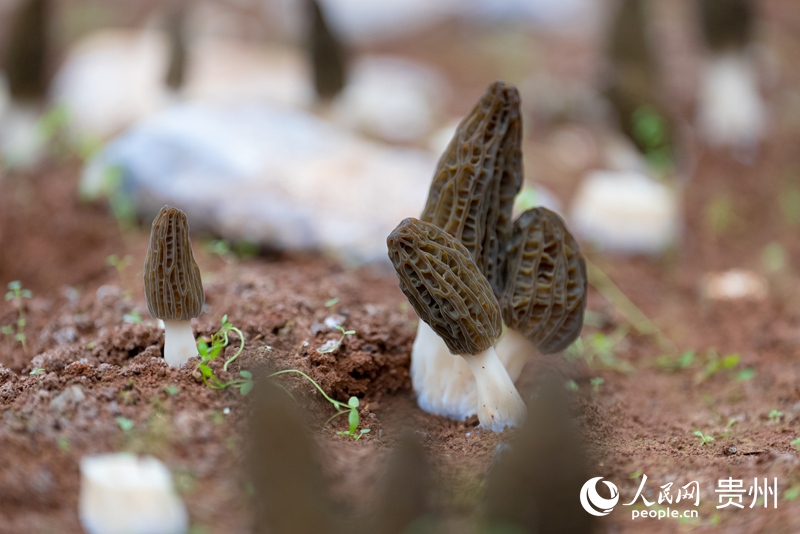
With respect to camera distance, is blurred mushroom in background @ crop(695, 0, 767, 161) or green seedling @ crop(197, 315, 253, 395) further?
blurred mushroom in background @ crop(695, 0, 767, 161)

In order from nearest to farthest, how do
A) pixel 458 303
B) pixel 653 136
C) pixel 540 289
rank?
pixel 458 303 → pixel 540 289 → pixel 653 136

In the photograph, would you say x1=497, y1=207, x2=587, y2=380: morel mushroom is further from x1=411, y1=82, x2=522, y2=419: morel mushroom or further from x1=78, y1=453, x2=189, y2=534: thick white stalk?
x1=78, y1=453, x2=189, y2=534: thick white stalk

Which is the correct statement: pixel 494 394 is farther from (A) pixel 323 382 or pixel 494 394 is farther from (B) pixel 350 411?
(A) pixel 323 382

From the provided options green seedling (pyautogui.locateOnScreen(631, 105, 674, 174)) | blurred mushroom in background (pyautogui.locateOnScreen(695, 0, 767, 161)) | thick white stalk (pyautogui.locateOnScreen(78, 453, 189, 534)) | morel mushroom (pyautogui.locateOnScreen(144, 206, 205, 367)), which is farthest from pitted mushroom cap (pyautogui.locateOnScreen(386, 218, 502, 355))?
blurred mushroom in background (pyautogui.locateOnScreen(695, 0, 767, 161))

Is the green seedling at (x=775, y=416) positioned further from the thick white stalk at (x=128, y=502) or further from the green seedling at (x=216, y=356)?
the thick white stalk at (x=128, y=502)

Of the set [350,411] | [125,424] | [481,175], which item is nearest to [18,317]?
[125,424]

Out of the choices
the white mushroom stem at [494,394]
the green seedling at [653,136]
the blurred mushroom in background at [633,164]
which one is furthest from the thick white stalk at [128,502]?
the green seedling at [653,136]

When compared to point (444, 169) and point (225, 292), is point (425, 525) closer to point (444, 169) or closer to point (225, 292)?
point (444, 169)
